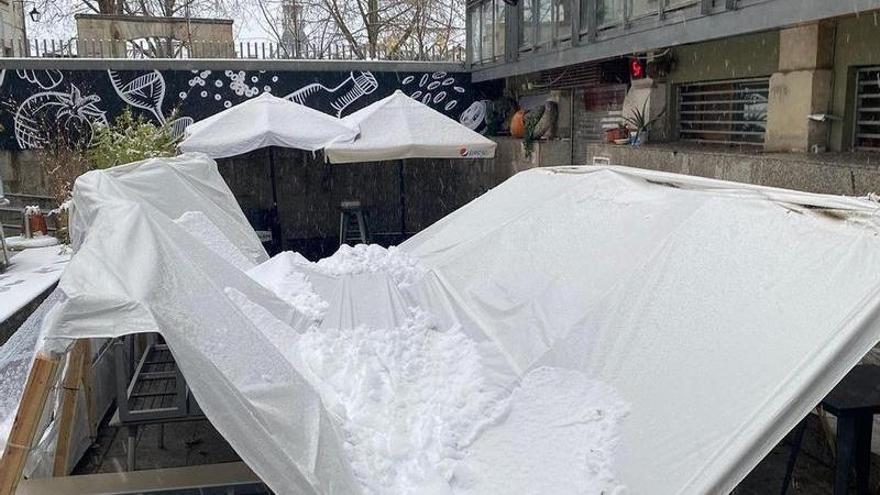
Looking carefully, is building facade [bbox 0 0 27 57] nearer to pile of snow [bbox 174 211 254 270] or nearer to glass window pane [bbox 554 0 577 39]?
glass window pane [bbox 554 0 577 39]

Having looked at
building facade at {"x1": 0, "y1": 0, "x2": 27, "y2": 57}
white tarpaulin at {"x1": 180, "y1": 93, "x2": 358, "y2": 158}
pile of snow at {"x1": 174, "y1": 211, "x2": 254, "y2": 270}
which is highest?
building facade at {"x1": 0, "y1": 0, "x2": 27, "y2": 57}

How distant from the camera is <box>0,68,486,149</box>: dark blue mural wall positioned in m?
11.6

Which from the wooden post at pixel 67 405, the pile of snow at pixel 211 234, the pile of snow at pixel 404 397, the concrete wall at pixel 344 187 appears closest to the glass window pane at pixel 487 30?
the concrete wall at pixel 344 187

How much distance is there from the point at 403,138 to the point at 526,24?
112 inches

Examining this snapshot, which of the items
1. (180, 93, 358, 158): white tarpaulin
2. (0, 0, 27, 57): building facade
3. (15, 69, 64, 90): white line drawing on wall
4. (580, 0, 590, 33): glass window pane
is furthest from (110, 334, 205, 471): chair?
(0, 0, 27, 57): building facade

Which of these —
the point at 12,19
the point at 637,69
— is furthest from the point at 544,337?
the point at 12,19

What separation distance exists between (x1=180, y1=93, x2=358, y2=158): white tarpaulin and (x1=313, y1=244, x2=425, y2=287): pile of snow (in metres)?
3.69

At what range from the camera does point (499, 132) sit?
12836mm

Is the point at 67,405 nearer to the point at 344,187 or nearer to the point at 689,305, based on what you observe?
the point at 689,305

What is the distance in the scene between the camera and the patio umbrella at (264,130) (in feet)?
28.6

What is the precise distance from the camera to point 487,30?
12094 millimetres

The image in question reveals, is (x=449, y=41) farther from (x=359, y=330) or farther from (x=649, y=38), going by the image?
(x=359, y=330)

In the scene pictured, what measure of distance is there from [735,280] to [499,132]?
10.4 meters

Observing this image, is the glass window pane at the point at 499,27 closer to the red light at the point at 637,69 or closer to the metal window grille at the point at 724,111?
the red light at the point at 637,69
